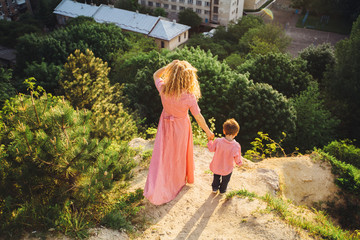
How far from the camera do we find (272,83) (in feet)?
73.9

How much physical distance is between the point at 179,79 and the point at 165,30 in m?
40.2

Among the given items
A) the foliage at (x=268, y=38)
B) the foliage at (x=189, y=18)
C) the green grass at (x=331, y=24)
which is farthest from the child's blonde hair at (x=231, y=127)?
the green grass at (x=331, y=24)

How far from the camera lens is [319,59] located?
29234mm

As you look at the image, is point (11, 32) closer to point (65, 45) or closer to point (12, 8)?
point (12, 8)

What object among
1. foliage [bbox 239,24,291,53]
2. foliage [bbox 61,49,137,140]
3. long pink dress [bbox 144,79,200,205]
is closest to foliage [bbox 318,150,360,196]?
long pink dress [bbox 144,79,200,205]

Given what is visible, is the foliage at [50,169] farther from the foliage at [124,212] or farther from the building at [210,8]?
the building at [210,8]

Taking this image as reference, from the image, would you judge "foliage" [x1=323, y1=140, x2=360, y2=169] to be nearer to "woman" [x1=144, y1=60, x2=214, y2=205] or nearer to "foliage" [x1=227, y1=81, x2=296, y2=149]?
"foliage" [x1=227, y1=81, x2=296, y2=149]

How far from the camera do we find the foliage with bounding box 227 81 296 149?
1775 centimetres

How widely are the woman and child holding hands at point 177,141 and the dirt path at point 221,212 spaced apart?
335 mm

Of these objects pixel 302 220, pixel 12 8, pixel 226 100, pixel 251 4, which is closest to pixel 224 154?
pixel 302 220

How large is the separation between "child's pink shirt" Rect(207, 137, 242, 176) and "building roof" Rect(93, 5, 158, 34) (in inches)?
1595

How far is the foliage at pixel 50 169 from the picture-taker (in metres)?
5.11

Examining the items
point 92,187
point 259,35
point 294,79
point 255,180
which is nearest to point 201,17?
point 259,35

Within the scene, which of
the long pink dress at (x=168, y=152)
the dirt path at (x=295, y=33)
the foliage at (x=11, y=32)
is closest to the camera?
the long pink dress at (x=168, y=152)
